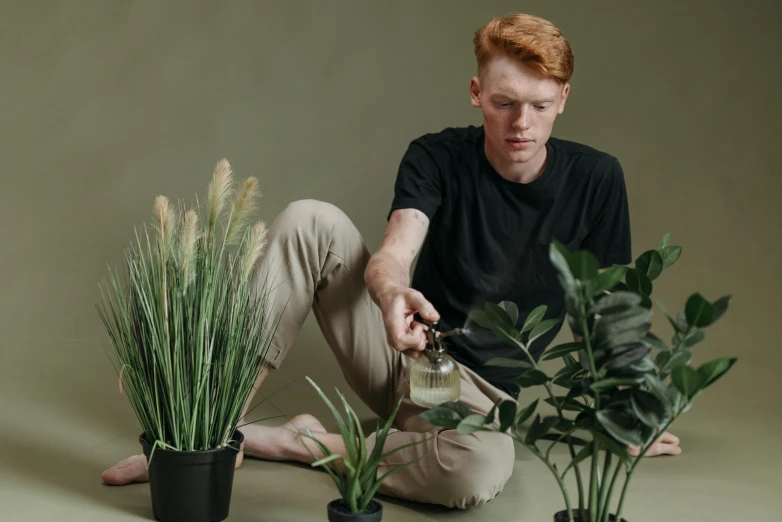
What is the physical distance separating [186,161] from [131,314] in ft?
7.29

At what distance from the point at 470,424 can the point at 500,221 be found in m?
1.43

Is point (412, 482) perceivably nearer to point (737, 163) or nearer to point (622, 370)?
point (622, 370)

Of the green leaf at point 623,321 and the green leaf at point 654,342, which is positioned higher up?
the green leaf at point 623,321

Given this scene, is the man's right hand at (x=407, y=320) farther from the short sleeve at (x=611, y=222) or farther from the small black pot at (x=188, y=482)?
the short sleeve at (x=611, y=222)

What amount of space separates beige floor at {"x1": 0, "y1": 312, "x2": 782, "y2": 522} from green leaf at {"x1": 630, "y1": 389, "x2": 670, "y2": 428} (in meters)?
1.12

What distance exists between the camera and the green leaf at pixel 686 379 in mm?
1497

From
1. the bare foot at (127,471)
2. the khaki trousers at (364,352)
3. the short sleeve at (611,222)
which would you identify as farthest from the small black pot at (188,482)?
the short sleeve at (611,222)

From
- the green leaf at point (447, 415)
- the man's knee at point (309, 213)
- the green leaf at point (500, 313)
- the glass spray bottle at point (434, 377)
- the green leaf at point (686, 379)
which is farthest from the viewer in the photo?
the man's knee at point (309, 213)

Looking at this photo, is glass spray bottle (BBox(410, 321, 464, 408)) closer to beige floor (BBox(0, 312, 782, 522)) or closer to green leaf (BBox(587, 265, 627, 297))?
beige floor (BBox(0, 312, 782, 522))

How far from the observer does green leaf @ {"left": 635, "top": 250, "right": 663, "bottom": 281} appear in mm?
1774

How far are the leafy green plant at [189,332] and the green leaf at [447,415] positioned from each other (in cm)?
80

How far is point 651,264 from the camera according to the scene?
1.78 m

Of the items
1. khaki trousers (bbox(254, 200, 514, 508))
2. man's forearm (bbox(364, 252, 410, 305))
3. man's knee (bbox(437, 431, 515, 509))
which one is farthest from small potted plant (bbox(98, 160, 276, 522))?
man's knee (bbox(437, 431, 515, 509))

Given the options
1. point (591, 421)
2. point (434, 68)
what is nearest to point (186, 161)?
point (434, 68)
